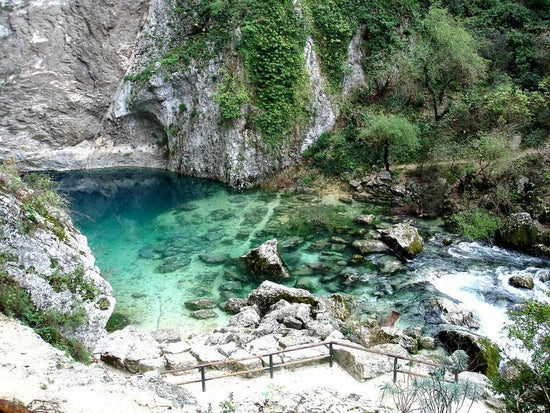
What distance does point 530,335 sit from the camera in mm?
7656

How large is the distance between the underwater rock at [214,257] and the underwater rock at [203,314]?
3.56 meters

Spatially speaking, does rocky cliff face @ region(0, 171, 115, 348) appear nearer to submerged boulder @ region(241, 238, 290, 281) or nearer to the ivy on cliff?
submerged boulder @ region(241, 238, 290, 281)

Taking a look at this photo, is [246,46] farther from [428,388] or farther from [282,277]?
[428,388]

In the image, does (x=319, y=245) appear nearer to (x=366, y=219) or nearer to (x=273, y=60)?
(x=366, y=219)

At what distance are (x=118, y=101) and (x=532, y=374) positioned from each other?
93.6ft

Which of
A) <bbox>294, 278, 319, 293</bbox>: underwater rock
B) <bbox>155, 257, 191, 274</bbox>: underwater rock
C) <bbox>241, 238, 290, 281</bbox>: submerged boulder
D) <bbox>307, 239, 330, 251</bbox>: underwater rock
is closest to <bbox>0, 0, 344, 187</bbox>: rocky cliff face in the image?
<bbox>307, 239, 330, 251</bbox>: underwater rock

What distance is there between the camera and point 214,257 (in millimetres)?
18547

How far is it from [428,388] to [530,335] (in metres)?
2.02

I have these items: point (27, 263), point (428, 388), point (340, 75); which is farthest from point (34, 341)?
point (340, 75)

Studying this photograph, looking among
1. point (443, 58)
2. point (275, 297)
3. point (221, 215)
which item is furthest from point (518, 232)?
point (221, 215)

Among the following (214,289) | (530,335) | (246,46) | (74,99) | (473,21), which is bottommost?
(214,289)

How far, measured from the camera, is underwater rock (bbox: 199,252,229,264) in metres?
18.3

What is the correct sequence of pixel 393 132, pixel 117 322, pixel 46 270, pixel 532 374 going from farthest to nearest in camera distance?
Answer: pixel 393 132
pixel 117 322
pixel 46 270
pixel 532 374

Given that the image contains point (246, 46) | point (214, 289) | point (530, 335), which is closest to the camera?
point (530, 335)
